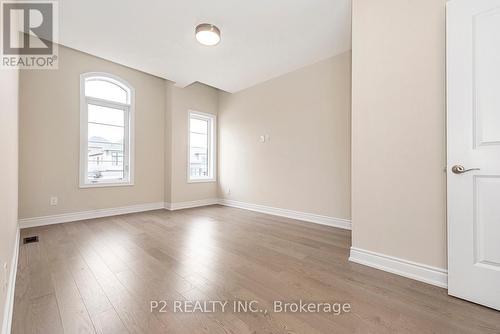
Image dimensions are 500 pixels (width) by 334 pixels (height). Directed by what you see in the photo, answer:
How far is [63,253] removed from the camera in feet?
7.44

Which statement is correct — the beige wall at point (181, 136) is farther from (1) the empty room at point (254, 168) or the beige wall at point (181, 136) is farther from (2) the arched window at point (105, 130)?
(2) the arched window at point (105, 130)

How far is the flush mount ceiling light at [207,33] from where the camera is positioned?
2.68 m

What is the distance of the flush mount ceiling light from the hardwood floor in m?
2.58

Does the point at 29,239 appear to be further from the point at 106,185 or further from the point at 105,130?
the point at 105,130

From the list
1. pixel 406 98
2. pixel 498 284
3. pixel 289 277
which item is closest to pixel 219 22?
pixel 406 98

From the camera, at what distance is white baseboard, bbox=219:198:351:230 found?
330 cm

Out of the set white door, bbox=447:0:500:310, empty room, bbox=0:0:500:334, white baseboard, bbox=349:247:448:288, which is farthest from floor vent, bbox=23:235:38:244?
white door, bbox=447:0:500:310

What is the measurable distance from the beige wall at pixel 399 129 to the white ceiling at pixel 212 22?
2.55ft

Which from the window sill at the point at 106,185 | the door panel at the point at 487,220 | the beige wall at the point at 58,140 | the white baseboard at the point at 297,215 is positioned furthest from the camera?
the window sill at the point at 106,185

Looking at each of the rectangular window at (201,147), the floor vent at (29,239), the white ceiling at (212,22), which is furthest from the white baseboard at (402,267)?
the rectangular window at (201,147)

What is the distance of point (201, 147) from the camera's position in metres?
5.26

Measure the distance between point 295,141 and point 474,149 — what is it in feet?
8.29

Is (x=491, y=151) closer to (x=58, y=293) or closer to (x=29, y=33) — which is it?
(x=58, y=293)

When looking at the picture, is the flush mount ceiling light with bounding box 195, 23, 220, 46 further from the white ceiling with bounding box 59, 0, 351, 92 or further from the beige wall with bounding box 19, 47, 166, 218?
the beige wall with bounding box 19, 47, 166, 218
